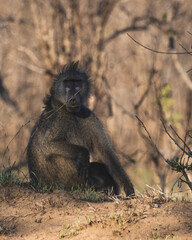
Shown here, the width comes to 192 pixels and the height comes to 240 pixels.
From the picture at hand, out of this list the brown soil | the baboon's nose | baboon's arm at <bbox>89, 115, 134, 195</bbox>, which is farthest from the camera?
baboon's arm at <bbox>89, 115, 134, 195</bbox>

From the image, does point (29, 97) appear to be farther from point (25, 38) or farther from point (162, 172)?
point (162, 172)

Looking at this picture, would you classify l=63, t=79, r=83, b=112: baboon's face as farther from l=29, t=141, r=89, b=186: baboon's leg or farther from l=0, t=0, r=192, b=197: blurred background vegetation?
l=0, t=0, r=192, b=197: blurred background vegetation

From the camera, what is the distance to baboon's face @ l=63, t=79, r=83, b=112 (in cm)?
427

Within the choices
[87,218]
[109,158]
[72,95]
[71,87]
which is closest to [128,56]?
[71,87]

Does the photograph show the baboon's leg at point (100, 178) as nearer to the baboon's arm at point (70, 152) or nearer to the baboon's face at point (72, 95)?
the baboon's arm at point (70, 152)

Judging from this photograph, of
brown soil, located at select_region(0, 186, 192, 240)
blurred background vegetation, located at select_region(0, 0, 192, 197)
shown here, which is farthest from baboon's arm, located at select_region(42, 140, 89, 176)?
blurred background vegetation, located at select_region(0, 0, 192, 197)

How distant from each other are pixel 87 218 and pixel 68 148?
1.47 metres

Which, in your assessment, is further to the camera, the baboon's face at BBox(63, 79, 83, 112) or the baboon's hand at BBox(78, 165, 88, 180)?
the baboon's hand at BBox(78, 165, 88, 180)

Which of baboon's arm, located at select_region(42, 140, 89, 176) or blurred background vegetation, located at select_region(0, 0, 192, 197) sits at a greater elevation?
blurred background vegetation, located at select_region(0, 0, 192, 197)

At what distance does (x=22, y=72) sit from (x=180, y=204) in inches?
679

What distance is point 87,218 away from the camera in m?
2.96

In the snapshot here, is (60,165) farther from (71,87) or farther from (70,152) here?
(71,87)

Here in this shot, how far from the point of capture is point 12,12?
13930 millimetres

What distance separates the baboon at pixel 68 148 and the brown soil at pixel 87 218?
0.92m
